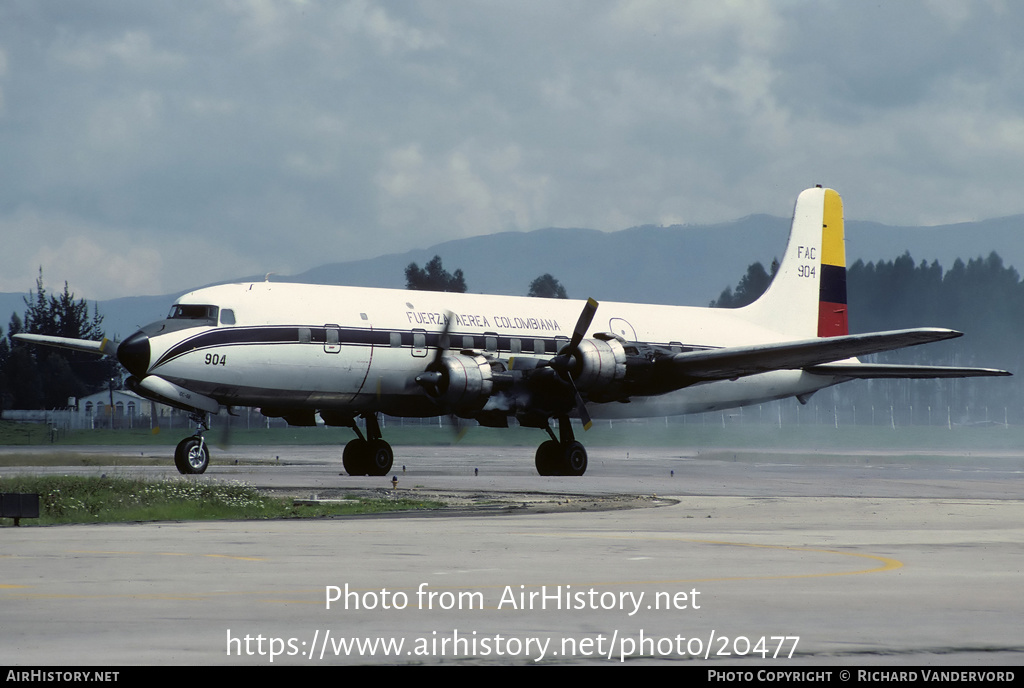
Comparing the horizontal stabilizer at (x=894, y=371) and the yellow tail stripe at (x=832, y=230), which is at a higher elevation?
the yellow tail stripe at (x=832, y=230)

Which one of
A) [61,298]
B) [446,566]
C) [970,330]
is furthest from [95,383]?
[970,330]

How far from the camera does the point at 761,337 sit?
41656 millimetres

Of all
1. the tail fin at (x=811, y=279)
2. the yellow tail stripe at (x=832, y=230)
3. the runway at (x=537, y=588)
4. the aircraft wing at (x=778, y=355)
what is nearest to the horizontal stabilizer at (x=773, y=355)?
the aircraft wing at (x=778, y=355)

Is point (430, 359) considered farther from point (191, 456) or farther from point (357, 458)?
point (191, 456)

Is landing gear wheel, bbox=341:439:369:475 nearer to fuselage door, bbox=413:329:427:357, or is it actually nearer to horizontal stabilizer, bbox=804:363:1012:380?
fuselage door, bbox=413:329:427:357

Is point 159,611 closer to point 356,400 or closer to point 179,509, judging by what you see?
point 179,509

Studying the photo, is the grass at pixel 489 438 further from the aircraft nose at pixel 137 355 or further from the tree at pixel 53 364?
the aircraft nose at pixel 137 355

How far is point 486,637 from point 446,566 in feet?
15.7

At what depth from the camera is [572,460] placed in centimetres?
3481

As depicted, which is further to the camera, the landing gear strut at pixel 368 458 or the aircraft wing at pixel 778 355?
the landing gear strut at pixel 368 458

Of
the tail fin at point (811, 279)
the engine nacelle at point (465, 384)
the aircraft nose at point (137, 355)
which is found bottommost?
the engine nacelle at point (465, 384)

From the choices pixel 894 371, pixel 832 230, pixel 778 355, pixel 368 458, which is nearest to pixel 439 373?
pixel 368 458

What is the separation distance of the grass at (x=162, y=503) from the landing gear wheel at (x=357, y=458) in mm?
9845

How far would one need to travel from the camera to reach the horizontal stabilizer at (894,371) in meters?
36.7
